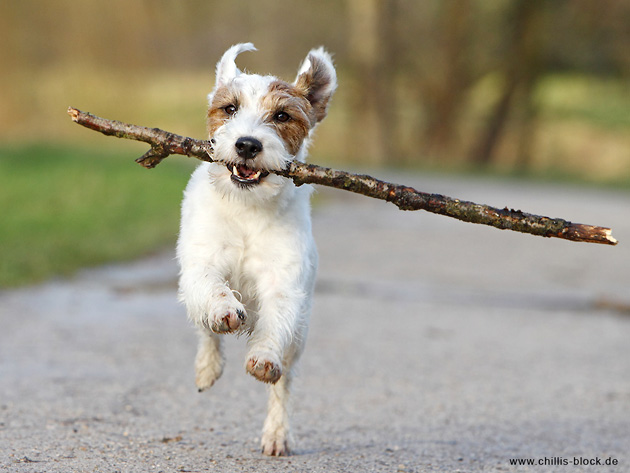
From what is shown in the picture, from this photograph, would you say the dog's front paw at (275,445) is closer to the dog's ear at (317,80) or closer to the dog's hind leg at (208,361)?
the dog's hind leg at (208,361)

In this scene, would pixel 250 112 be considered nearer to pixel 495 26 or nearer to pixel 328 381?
pixel 328 381

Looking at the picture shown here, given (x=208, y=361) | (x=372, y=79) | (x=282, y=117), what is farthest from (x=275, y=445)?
(x=372, y=79)

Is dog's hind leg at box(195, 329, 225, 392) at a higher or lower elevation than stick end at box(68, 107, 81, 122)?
lower

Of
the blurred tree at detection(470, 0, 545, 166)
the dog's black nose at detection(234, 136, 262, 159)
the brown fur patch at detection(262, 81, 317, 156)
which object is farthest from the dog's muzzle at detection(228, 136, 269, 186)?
the blurred tree at detection(470, 0, 545, 166)

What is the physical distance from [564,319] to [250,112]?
199 inches

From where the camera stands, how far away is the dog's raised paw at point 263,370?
3.98 metres

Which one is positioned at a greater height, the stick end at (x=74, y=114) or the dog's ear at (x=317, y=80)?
the dog's ear at (x=317, y=80)

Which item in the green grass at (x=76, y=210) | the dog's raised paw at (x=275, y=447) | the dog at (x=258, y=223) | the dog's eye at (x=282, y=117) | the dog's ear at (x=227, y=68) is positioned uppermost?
the green grass at (x=76, y=210)

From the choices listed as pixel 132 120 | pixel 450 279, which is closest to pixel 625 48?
pixel 132 120

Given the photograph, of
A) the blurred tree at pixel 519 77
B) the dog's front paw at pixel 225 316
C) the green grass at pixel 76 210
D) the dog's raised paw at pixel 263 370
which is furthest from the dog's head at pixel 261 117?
the blurred tree at pixel 519 77

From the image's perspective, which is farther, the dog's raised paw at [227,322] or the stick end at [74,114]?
the stick end at [74,114]

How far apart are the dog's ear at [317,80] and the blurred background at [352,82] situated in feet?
31.3

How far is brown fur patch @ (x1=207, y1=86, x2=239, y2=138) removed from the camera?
452cm

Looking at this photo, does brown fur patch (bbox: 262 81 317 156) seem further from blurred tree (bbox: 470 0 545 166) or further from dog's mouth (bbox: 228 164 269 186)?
blurred tree (bbox: 470 0 545 166)
